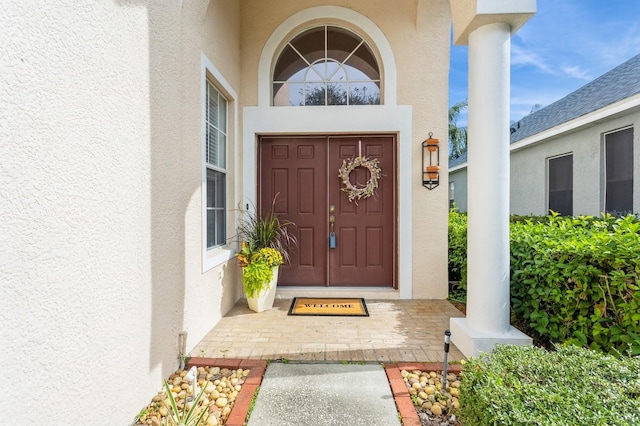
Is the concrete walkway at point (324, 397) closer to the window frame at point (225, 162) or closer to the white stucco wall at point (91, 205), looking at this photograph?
the white stucco wall at point (91, 205)

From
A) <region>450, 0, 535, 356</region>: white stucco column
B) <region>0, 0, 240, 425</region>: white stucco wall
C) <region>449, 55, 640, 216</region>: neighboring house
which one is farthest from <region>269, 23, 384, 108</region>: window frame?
<region>449, 55, 640, 216</region>: neighboring house

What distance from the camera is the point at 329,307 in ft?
13.1

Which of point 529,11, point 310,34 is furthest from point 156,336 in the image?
point 310,34

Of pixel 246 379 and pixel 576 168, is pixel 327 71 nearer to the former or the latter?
pixel 246 379

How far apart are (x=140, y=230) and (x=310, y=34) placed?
Result: 393 cm

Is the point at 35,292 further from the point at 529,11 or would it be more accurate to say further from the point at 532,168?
the point at 532,168

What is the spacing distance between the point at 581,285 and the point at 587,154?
18.1ft

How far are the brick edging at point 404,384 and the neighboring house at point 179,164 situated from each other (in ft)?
Result: 5.61

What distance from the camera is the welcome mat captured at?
3.79 meters

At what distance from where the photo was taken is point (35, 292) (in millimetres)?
1306

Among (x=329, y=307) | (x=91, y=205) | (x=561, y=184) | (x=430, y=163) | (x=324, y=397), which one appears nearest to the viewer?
(x=91, y=205)

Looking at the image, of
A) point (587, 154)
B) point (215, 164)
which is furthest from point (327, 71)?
point (587, 154)

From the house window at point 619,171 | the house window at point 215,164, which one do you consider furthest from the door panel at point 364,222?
the house window at point 619,171

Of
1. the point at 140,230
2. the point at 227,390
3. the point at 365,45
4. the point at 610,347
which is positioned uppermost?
the point at 365,45
